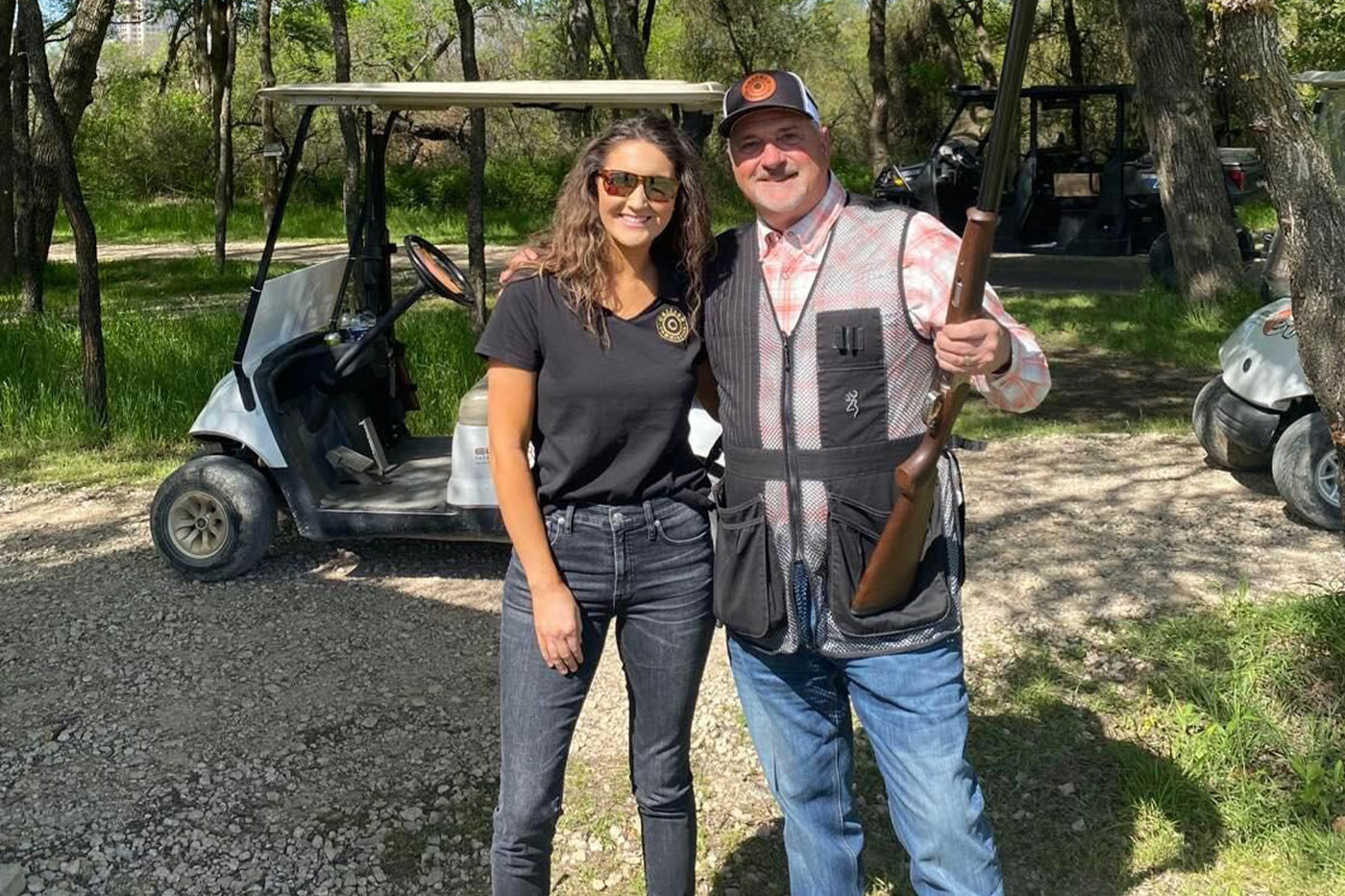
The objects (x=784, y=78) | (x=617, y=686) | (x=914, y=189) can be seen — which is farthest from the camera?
(x=914, y=189)

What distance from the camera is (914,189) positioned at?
1457 cm

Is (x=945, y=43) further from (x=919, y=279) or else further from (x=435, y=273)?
(x=919, y=279)

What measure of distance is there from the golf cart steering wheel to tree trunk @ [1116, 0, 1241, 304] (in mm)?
7088

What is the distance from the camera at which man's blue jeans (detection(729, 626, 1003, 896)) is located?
2299mm

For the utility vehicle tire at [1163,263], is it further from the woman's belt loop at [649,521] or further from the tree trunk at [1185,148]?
the woman's belt loop at [649,521]

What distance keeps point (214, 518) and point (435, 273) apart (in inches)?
50.8

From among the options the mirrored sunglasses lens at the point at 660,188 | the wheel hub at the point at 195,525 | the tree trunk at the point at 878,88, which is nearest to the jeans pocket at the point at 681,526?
the mirrored sunglasses lens at the point at 660,188

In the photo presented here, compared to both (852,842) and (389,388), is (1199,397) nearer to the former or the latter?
(389,388)

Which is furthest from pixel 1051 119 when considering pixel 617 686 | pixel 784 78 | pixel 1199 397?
pixel 784 78

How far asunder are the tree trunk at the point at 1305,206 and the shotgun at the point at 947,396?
1.44 m

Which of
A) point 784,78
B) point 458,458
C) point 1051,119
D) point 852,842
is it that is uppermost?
point 1051,119

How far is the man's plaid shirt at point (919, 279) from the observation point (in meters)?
2.24

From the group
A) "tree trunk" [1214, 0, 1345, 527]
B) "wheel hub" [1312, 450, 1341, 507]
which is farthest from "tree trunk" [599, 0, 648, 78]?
"tree trunk" [1214, 0, 1345, 527]

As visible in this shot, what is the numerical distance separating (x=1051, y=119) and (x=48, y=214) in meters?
10.5
